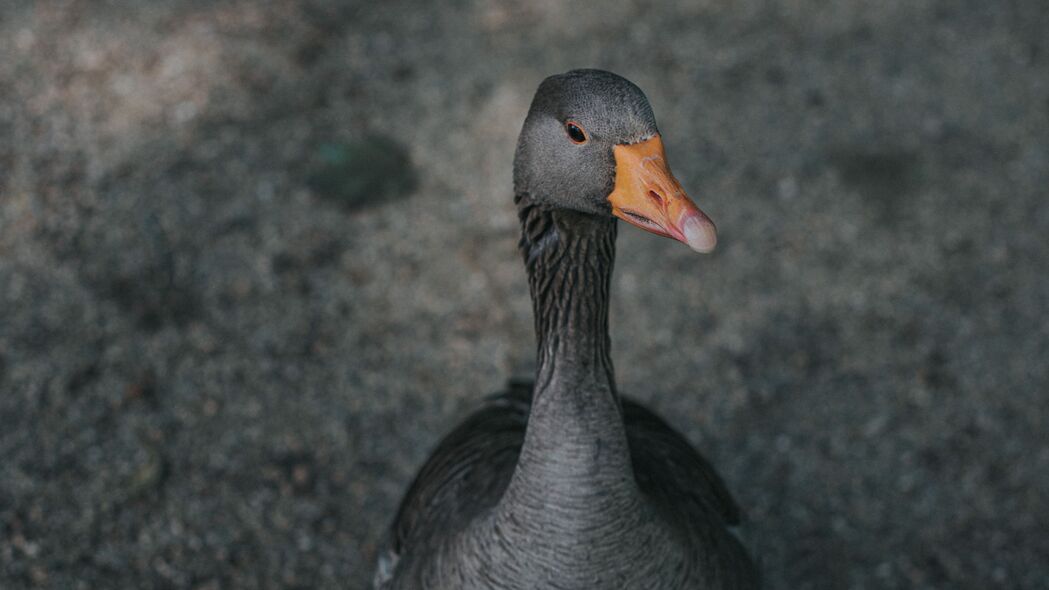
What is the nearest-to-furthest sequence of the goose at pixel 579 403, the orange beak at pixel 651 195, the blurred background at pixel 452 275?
the orange beak at pixel 651 195
the goose at pixel 579 403
the blurred background at pixel 452 275

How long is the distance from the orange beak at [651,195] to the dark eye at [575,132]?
0.09 m

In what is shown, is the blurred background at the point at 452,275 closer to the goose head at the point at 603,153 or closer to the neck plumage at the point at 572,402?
the neck plumage at the point at 572,402

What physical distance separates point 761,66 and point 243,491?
3.82m

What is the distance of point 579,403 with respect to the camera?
254cm

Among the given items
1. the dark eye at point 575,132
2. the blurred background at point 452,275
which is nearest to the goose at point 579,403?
the dark eye at point 575,132

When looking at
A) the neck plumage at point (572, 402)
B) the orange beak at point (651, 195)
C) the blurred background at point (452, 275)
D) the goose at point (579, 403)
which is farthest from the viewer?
the blurred background at point (452, 275)

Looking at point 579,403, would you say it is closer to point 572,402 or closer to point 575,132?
point 572,402

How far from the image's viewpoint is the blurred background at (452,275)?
409 centimetres

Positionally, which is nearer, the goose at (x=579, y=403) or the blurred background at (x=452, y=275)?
the goose at (x=579, y=403)

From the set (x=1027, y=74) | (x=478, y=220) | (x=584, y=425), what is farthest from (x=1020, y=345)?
(x=584, y=425)

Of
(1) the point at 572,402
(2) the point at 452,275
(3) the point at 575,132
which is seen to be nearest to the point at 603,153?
(3) the point at 575,132

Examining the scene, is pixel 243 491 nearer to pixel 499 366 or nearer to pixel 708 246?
pixel 499 366

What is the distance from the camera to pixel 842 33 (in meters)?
6.05

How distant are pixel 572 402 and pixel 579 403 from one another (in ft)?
0.06
